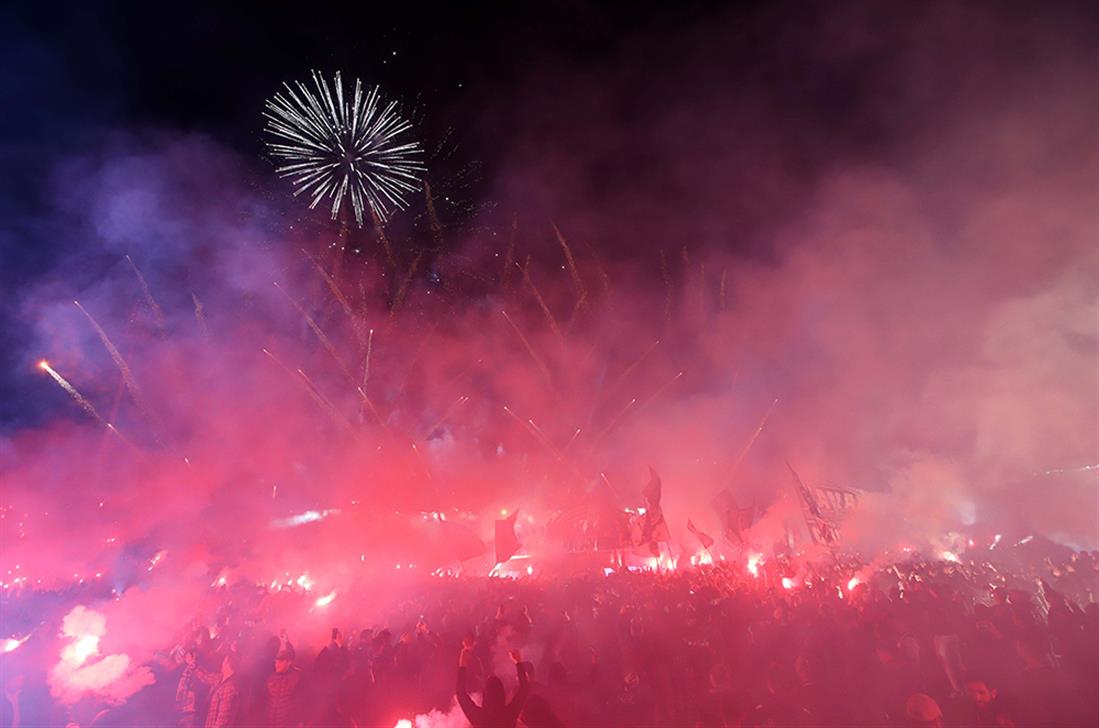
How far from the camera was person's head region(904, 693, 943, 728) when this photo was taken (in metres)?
5.23

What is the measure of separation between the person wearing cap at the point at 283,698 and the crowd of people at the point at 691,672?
0.02 metres

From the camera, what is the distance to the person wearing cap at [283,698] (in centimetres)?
732

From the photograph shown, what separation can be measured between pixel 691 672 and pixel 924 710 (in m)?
3.03

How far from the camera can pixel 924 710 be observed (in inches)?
207

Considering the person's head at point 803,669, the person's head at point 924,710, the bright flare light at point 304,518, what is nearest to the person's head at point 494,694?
the person's head at point 924,710

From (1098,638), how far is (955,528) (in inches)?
1689

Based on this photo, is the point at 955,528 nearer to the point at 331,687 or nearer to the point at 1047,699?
the point at 1047,699

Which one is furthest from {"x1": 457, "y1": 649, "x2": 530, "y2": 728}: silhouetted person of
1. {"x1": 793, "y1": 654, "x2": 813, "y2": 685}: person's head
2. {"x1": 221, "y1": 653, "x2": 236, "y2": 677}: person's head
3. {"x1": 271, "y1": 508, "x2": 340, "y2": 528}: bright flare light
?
{"x1": 271, "y1": 508, "x2": 340, "y2": 528}: bright flare light

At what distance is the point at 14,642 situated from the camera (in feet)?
36.2

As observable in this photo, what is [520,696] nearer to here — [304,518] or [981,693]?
[981,693]

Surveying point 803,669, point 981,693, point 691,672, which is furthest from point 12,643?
point 981,693

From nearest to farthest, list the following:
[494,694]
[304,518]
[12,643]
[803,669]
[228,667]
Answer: [494,694], [803,669], [228,667], [12,643], [304,518]

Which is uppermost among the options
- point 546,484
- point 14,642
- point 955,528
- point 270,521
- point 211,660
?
point 546,484

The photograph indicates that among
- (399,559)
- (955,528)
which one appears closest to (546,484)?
(399,559)
